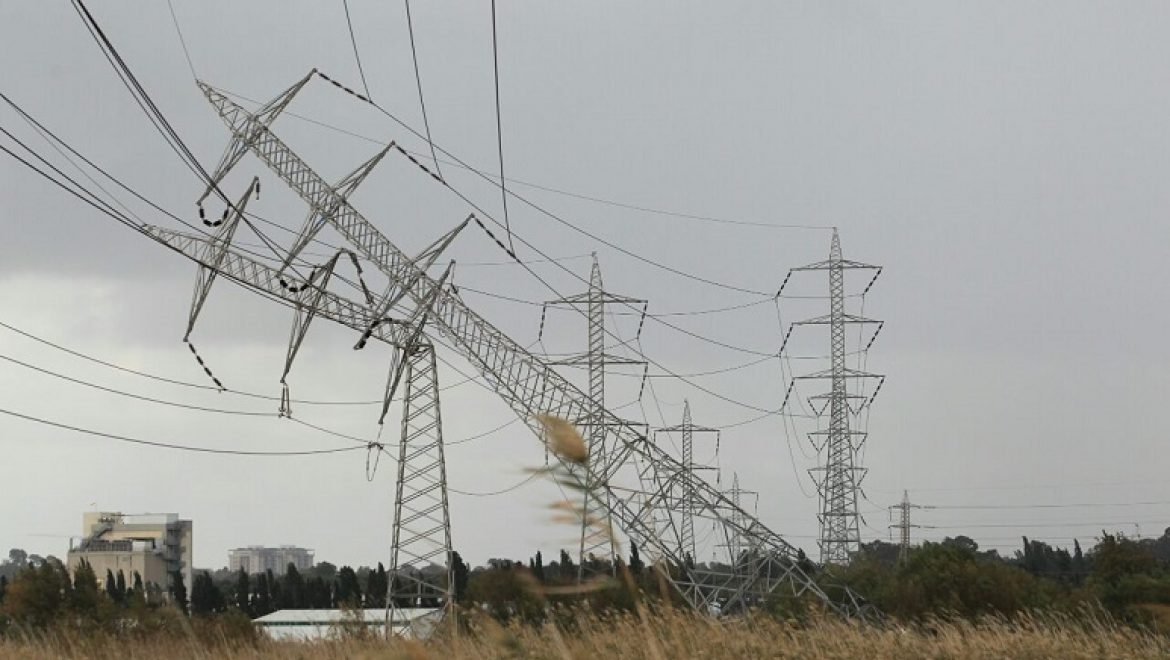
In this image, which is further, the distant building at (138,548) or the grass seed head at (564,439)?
the distant building at (138,548)

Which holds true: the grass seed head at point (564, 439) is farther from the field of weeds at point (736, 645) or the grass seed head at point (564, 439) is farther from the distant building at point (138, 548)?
the distant building at point (138, 548)

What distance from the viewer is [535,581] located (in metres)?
4.18

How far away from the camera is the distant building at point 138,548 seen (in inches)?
5472

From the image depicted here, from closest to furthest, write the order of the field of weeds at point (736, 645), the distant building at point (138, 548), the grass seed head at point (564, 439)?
the grass seed head at point (564, 439) < the field of weeds at point (736, 645) < the distant building at point (138, 548)

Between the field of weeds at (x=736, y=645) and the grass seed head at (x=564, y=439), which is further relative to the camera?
the field of weeds at (x=736, y=645)

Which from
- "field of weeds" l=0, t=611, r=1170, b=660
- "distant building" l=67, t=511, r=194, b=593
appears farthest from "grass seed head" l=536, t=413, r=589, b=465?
"distant building" l=67, t=511, r=194, b=593

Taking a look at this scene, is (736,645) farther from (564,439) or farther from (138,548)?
(138,548)

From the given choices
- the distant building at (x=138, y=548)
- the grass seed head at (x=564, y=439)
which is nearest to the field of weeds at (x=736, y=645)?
the grass seed head at (x=564, y=439)

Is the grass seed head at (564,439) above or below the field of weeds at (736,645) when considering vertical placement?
above

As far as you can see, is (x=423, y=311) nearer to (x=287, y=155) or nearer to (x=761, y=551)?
(x=287, y=155)

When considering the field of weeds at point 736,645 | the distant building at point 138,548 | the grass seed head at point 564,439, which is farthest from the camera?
the distant building at point 138,548

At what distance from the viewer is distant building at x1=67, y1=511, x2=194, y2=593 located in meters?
139

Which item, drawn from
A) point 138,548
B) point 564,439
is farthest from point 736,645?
point 138,548

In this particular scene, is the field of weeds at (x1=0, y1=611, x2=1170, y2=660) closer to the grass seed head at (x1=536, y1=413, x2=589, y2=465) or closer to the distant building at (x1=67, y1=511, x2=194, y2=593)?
the grass seed head at (x1=536, y1=413, x2=589, y2=465)
